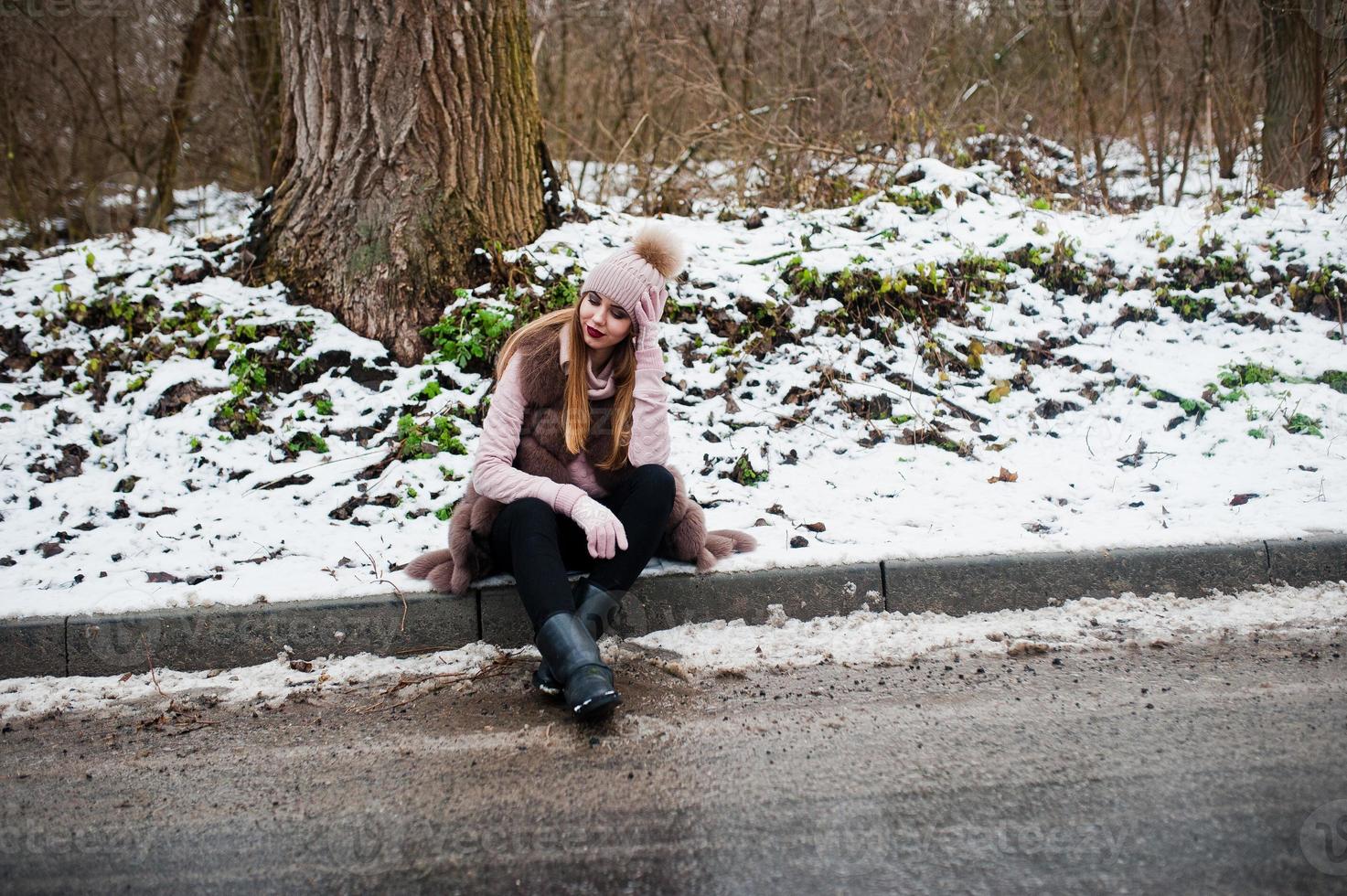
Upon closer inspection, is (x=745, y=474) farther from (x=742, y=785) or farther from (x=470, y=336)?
(x=742, y=785)

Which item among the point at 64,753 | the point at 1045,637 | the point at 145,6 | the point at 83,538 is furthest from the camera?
the point at 145,6

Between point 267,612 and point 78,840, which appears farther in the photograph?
point 267,612

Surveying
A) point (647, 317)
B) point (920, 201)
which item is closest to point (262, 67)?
point (920, 201)

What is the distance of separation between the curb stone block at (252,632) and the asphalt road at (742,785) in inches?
13.7

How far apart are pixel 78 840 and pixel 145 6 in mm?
9898

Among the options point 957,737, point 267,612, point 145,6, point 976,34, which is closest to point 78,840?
point 267,612

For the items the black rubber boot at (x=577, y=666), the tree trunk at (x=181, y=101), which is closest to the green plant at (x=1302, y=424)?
the black rubber boot at (x=577, y=666)

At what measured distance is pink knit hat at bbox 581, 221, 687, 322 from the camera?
344 centimetres

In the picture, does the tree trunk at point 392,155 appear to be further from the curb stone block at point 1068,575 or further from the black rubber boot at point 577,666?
the curb stone block at point 1068,575

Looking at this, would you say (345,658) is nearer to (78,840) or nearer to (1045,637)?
(78,840)

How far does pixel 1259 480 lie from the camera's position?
14.8 feet

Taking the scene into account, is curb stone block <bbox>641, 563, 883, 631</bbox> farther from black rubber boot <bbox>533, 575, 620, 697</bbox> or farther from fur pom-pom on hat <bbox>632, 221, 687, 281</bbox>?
fur pom-pom on hat <bbox>632, 221, 687, 281</bbox>

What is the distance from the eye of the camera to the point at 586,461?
368cm

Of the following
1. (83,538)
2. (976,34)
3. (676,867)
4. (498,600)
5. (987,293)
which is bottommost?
(676,867)
